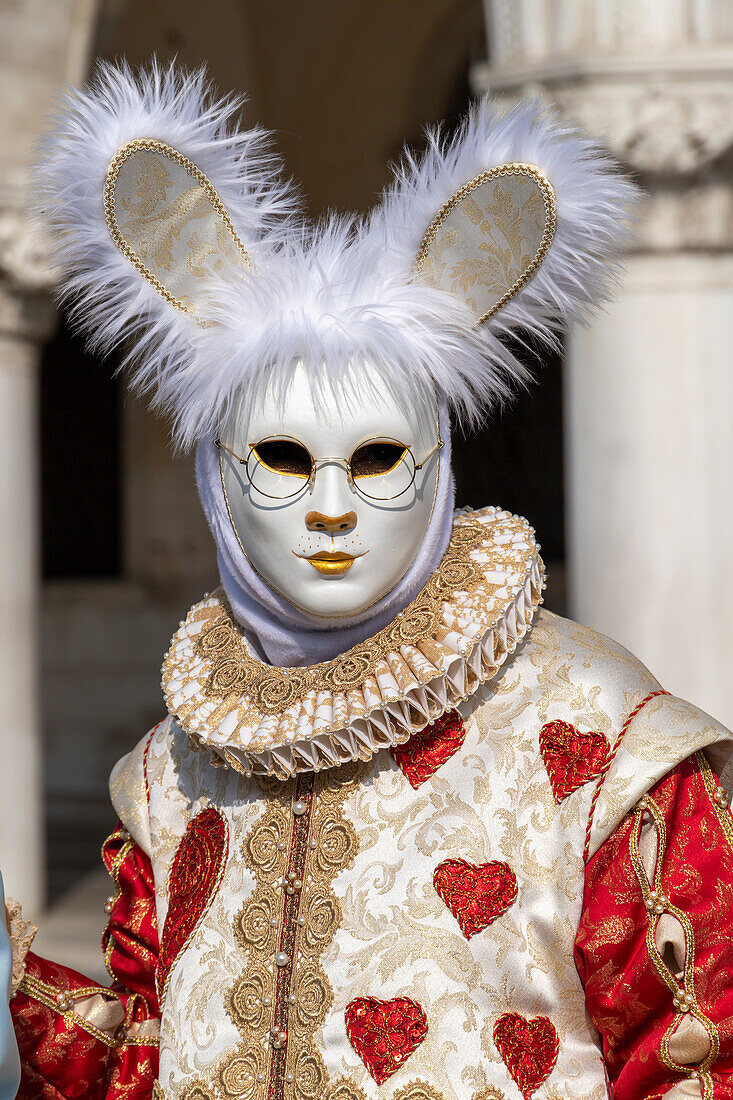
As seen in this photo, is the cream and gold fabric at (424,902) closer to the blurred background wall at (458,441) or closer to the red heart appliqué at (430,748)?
the red heart appliqué at (430,748)

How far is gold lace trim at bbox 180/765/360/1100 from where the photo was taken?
1616mm

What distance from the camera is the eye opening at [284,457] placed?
65.5 inches

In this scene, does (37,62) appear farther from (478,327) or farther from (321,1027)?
(321,1027)

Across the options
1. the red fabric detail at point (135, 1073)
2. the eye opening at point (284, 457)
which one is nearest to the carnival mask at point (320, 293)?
the eye opening at point (284, 457)

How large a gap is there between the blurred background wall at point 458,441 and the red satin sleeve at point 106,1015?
3.68 feet

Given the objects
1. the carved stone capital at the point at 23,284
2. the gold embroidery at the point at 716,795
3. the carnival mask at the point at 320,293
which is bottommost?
the gold embroidery at the point at 716,795

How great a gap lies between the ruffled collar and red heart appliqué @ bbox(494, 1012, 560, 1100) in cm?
34

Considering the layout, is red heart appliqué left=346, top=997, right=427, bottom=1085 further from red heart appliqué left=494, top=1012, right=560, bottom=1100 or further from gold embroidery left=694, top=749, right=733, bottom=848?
gold embroidery left=694, top=749, right=733, bottom=848

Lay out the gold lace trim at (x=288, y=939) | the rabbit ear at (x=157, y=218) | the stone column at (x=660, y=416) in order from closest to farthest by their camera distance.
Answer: the gold lace trim at (x=288, y=939) < the rabbit ear at (x=157, y=218) < the stone column at (x=660, y=416)

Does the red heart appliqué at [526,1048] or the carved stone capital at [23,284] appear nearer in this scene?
the red heart appliqué at [526,1048]

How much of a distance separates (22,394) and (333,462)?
9.76 ft

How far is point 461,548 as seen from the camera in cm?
175

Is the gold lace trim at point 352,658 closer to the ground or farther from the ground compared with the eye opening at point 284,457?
closer to the ground

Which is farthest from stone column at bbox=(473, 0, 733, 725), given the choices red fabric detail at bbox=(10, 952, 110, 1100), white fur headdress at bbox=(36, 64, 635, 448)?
→ red fabric detail at bbox=(10, 952, 110, 1100)
